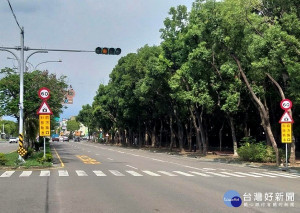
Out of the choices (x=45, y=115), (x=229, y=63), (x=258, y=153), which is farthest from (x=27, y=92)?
(x=258, y=153)

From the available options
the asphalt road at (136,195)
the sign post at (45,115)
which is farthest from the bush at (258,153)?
the sign post at (45,115)

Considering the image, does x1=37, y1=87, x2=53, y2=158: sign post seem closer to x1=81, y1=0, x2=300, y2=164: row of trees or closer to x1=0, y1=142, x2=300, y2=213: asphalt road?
x1=0, y1=142, x2=300, y2=213: asphalt road

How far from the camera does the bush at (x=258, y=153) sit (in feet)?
88.0

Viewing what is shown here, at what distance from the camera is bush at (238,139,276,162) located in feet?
88.0

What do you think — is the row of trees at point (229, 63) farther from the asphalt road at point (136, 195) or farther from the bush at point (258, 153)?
the asphalt road at point (136, 195)

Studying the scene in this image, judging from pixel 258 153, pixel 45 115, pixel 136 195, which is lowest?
pixel 258 153

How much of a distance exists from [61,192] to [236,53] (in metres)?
18.9

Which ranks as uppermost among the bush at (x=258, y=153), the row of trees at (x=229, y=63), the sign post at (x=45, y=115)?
the row of trees at (x=229, y=63)

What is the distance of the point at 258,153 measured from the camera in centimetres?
2720

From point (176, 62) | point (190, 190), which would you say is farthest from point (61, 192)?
point (176, 62)

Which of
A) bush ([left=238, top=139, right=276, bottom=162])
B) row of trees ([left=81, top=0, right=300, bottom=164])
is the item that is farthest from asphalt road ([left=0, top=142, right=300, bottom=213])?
bush ([left=238, top=139, right=276, bottom=162])

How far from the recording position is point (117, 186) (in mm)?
13297

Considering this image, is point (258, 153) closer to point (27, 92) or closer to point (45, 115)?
point (45, 115)

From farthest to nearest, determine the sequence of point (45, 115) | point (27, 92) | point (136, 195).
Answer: point (27, 92)
point (45, 115)
point (136, 195)
